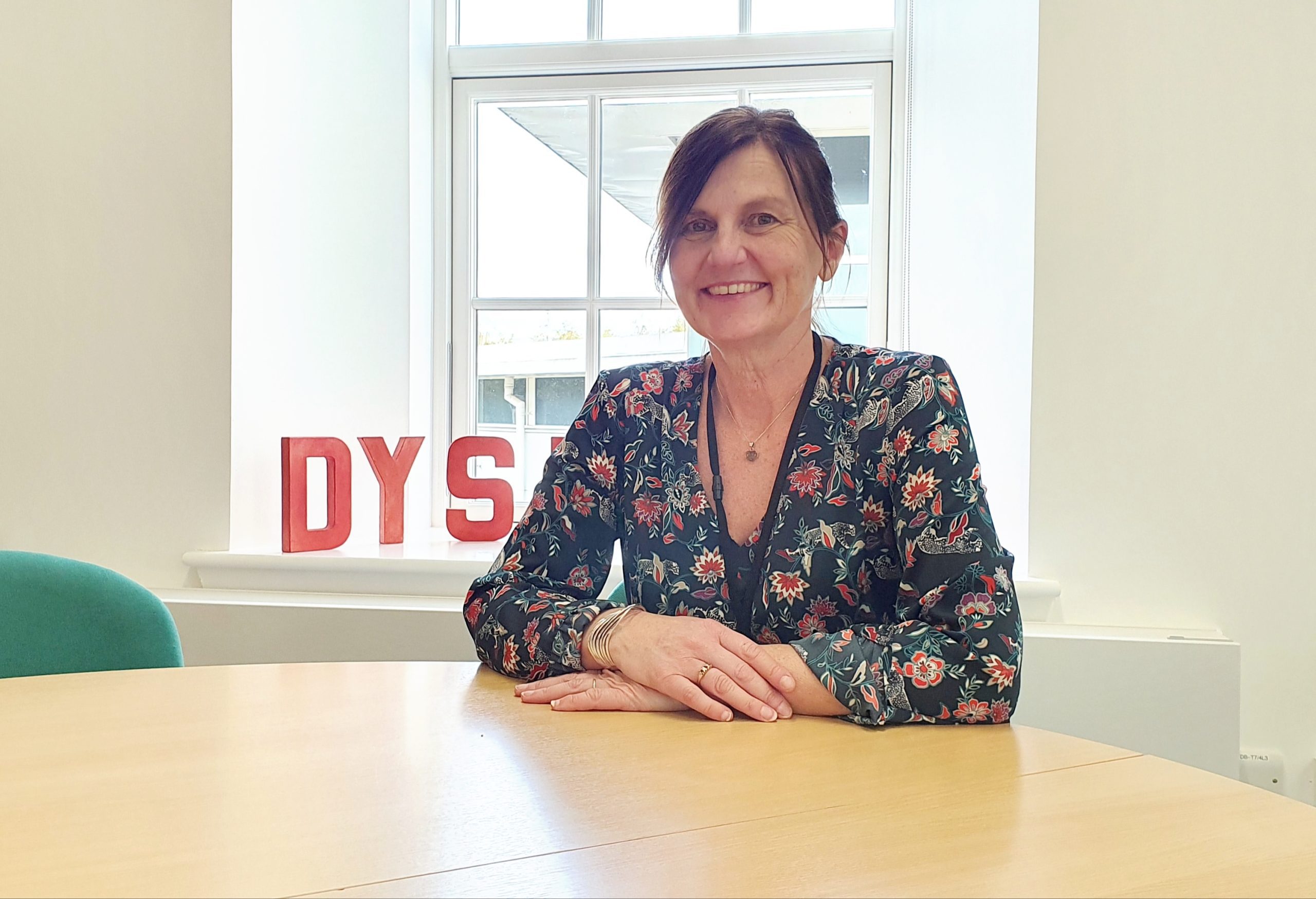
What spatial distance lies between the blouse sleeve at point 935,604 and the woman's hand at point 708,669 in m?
0.05

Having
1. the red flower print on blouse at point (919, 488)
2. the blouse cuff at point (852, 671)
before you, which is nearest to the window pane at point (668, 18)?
the red flower print on blouse at point (919, 488)

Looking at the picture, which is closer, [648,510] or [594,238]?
[648,510]

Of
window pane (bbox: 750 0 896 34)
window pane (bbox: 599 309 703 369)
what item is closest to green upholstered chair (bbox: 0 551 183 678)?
window pane (bbox: 599 309 703 369)

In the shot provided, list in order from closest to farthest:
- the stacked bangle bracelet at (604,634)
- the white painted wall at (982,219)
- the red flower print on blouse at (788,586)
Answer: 1. the stacked bangle bracelet at (604,634)
2. the red flower print on blouse at (788,586)
3. the white painted wall at (982,219)

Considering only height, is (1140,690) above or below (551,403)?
below

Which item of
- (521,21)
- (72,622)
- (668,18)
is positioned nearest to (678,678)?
(72,622)

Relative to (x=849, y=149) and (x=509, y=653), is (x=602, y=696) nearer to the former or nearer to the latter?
(x=509, y=653)

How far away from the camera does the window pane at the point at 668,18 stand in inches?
111

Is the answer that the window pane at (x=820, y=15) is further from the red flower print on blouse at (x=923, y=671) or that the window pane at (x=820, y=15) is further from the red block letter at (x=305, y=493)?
the red flower print on blouse at (x=923, y=671)

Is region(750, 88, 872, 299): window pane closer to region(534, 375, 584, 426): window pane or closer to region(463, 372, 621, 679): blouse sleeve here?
region(534, 375, 584, 426): window pane

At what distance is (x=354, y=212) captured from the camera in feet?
9.08

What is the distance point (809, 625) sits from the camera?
4.44 feet

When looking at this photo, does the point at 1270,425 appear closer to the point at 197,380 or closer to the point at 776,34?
the point at 776,34

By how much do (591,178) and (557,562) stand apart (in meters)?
1.73
